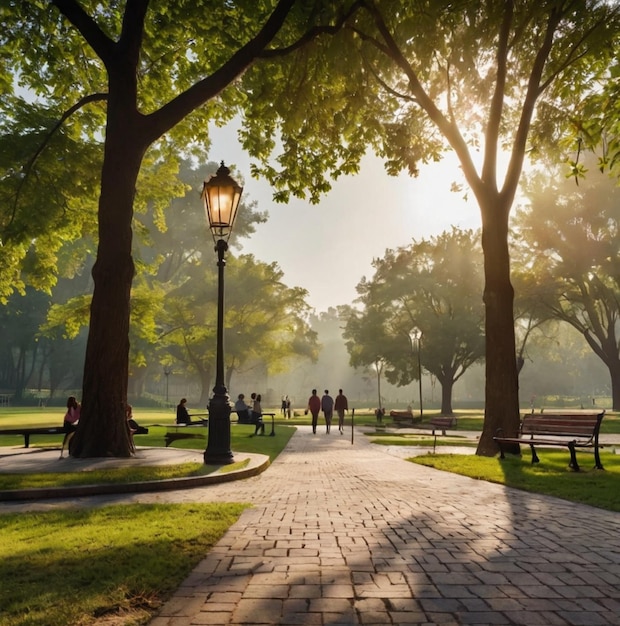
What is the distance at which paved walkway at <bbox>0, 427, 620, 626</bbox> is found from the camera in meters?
3.05

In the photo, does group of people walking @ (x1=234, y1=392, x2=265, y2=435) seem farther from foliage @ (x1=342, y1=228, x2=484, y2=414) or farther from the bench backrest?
foliage @ (x1=342, y1=228, x2=484, y2=414)

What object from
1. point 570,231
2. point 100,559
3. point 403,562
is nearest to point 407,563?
point 403,562

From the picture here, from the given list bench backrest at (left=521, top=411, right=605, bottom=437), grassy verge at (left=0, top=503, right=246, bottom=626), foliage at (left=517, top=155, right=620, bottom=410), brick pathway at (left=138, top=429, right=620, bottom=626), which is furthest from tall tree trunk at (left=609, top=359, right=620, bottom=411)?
grassy verge at (left=0, top=503, right=246, bottom=626)

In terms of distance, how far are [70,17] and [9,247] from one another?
728 cm

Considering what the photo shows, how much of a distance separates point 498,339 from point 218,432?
657 cm

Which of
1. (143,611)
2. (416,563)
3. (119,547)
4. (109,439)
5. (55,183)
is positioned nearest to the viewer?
(143,611)

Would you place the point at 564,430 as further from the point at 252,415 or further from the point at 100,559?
the point at 252,415

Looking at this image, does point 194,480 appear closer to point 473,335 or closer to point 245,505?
point 245,505

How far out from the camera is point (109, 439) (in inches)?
418

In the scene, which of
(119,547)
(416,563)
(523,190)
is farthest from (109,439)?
(523,190)

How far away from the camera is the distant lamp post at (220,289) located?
10367 millimetres

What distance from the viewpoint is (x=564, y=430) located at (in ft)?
34.4

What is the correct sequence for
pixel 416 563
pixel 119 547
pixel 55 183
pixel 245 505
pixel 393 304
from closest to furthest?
pixel 416 563 < pixel 119 547 < pixel 245 505 < pixel 55 183 < pixel 393 304

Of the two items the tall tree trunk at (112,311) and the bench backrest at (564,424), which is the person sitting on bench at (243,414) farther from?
the bench backrest at (564,424)
